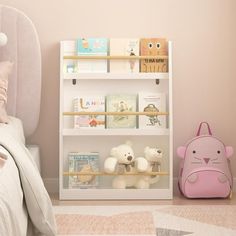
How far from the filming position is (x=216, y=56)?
3.42 m

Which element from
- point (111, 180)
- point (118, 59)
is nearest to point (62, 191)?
point (111, 180)

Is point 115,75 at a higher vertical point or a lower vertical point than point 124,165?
higher

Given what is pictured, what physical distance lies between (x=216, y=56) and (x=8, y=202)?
2.11m

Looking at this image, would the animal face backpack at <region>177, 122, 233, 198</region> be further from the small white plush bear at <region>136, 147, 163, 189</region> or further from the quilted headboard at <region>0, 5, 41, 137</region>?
the quilted headboard at <region>0, 5, 41, 137</region>

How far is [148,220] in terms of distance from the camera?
8.83 ft

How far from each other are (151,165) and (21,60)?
104cm

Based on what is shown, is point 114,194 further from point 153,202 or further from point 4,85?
point 4,85

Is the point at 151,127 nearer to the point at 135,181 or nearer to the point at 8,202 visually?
the point at 135,181

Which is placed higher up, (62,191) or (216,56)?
(216,56)

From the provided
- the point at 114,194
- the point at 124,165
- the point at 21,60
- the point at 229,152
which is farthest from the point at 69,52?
the point at 229,152

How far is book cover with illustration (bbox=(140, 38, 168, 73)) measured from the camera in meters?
3.34

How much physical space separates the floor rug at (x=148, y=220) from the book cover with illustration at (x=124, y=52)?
2.87 feet

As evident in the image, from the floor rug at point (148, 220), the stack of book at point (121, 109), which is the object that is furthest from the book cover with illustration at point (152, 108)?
the floor rug at point (148, 220)

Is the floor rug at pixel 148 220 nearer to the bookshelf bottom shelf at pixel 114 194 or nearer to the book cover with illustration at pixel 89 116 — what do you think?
the bookshelf bottom shelf at pixel 114 194
